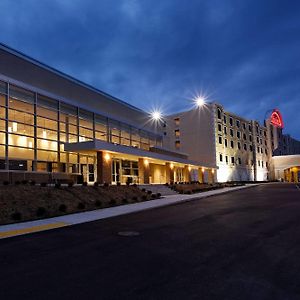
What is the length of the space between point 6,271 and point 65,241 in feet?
10.1

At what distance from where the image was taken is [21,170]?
985 inches

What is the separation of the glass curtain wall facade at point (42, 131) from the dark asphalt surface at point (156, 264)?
54.6 ft

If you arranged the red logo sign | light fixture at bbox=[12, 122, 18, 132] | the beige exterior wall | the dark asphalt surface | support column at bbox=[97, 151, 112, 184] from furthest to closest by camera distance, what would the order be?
the red logo sign < the beige exterior wall < support column at bbox=[97, 151, 112, 184] < light fixture at bbox=[12, 122, 18, 132] < the dark asphalt surface

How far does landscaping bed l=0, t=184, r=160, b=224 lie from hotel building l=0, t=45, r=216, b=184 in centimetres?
645

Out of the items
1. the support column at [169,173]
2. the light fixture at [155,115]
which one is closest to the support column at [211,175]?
the support column at [169,173]

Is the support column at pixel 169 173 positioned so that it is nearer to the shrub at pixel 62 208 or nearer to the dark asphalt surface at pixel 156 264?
the shrub at pixel 62 208

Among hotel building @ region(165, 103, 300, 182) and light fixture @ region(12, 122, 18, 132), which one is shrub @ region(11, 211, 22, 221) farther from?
hotel building @ region(165, 103, 300, 182)

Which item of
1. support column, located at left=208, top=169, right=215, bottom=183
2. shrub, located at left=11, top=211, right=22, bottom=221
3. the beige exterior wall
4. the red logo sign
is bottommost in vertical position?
shrub, located at left=11, top=211, right=22, bottom=221

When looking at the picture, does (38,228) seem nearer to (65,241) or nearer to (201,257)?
(65,241)

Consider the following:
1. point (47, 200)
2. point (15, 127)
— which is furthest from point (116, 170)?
point (47, 200)

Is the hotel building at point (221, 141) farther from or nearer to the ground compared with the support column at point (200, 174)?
farther from the ground

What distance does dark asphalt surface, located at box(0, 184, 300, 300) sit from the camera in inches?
190

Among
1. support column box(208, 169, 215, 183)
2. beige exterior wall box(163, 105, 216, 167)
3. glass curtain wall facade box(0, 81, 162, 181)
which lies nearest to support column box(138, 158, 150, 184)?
glass curtain wall facade box(0, 81, 162, 181)

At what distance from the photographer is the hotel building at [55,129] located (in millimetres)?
24984
